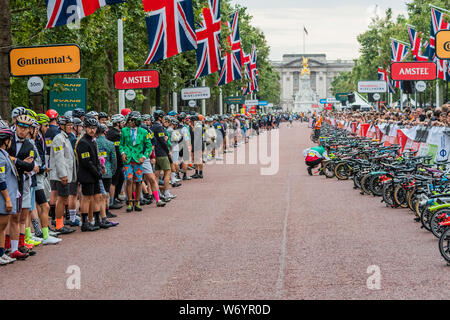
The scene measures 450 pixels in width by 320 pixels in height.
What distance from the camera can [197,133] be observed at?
23.0 metres

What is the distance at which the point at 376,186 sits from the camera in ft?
54.6

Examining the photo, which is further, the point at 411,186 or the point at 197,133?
the point at 197,133

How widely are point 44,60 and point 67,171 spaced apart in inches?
94.5

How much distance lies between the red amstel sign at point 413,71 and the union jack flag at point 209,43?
7159mm

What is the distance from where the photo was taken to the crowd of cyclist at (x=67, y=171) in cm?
1009

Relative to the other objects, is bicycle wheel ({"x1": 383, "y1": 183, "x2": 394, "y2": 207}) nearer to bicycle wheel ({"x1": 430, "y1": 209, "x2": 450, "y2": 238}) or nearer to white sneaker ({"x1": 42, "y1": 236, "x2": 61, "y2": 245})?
bicycle wheel ({"x1": 430, "y1": 209, "x2": 450, "y2": 238})

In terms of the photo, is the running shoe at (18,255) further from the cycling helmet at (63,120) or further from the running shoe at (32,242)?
the cycling helmet at (63,120)

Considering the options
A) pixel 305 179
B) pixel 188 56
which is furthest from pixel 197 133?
pixel 188 56

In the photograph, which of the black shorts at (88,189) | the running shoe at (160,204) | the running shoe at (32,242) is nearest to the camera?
the running shoe at (32,242)

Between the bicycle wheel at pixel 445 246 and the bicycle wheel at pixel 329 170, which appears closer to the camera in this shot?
the bicycle wheel at pixel 445 246

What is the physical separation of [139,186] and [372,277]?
7821 millimetres

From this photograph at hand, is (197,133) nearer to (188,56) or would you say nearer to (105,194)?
(105,194)

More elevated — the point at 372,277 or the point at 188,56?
the point at 188,56

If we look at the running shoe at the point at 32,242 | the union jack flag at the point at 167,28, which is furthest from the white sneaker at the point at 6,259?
the union jack flag at the point at 167,28
